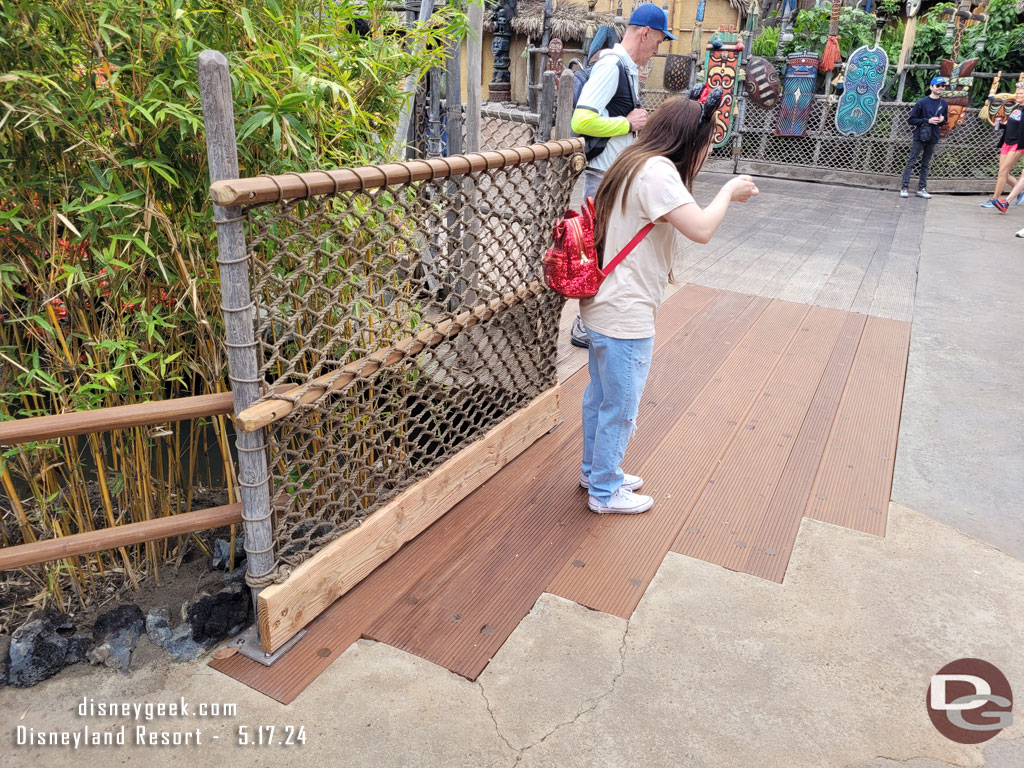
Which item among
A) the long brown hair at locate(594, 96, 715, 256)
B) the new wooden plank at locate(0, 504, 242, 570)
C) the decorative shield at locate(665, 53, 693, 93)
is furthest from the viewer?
the decorative shield at locate(665, 53, 693, 93)

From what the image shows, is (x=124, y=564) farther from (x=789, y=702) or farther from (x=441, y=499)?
(x=789, y=702)

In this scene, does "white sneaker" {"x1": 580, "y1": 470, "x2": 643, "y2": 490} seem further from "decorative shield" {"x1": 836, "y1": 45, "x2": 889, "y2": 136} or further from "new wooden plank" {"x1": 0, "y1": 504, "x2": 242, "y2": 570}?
"decorative shield" {"x1": 836, "y1": 45, "x2": 889, "y2": 136}

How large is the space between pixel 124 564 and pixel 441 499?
102 centimetres

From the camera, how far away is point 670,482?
123 inches

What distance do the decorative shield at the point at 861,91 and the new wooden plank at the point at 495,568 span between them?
9224 mm

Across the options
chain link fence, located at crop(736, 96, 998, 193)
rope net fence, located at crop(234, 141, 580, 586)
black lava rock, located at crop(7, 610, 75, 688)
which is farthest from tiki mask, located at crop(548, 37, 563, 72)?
black lava rock, located at crop(7, 610, 75, 688)

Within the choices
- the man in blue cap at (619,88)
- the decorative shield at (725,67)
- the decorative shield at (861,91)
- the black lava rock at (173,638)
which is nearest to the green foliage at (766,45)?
the decorative shield at (725,67)

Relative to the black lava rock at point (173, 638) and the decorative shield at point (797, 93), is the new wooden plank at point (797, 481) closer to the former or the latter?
the black lava rock at point (173, 638)

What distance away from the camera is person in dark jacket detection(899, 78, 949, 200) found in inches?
368

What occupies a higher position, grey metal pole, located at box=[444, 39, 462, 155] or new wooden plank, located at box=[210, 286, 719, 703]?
grey metal pole, located at box=[444, 39, 462, 155]

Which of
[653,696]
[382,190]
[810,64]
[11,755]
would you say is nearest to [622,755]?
[653,696]

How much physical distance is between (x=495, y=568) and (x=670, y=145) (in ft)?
4.81

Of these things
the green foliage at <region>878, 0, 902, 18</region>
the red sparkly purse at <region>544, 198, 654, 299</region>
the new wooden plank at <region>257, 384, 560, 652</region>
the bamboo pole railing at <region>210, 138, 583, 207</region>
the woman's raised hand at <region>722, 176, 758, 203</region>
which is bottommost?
the new wooden plank at <region>257, 384, 560, 652</region>

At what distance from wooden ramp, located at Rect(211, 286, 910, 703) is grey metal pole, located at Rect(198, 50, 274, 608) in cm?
39
